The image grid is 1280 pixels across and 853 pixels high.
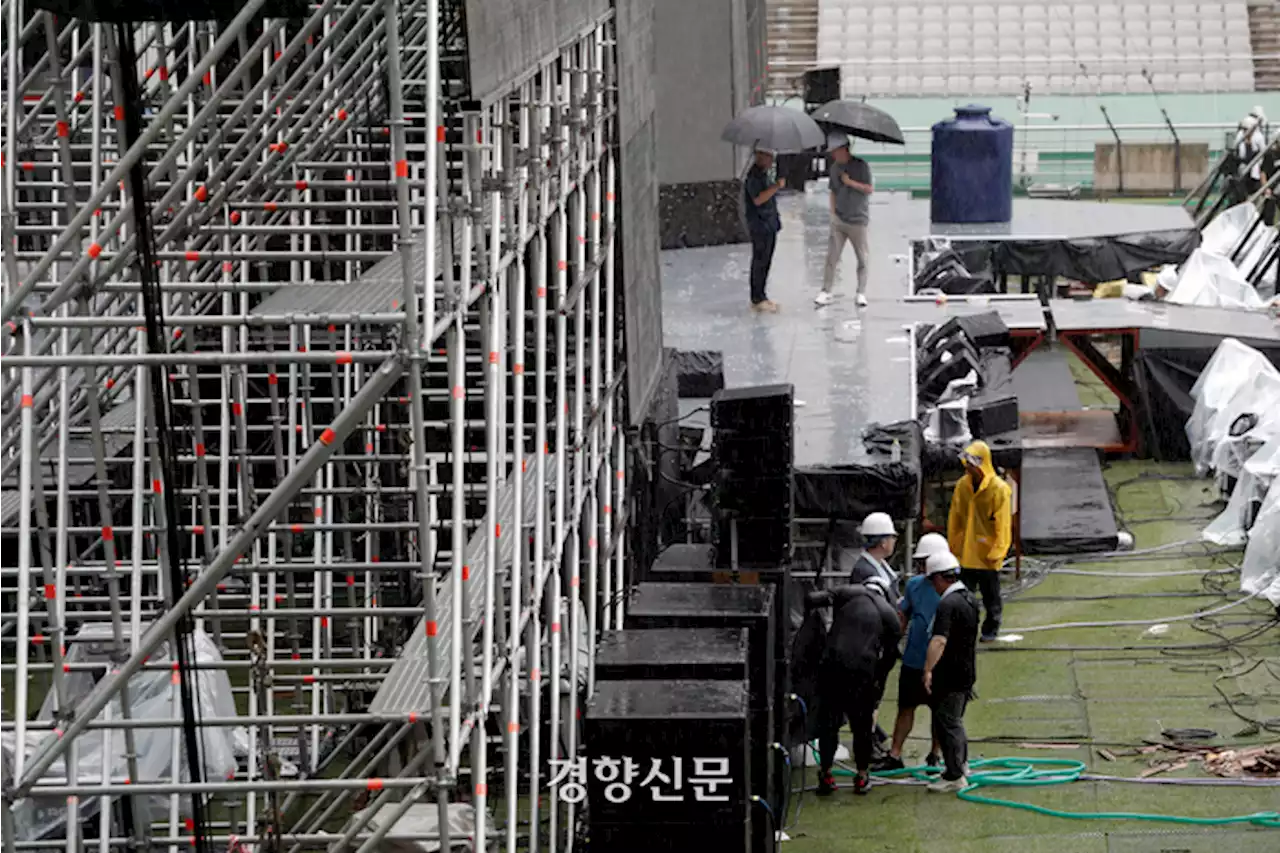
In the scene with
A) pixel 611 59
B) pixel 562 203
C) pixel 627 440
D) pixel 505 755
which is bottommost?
pixel 505 755

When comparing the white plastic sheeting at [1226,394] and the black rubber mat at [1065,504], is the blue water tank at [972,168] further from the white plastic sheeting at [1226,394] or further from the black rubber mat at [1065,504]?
the white plastic sheeting at [1226,394]

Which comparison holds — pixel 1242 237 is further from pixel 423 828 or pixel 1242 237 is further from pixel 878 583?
pixel 423 828

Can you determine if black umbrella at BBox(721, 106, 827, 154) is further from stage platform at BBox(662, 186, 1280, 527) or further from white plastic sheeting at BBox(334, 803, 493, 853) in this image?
white plastic sheeting at BBox(334, 803, 493, 853)

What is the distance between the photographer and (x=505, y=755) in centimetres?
930

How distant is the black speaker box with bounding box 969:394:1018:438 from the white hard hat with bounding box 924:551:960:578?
180 inches

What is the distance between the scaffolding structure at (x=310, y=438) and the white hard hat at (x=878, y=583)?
1.51m

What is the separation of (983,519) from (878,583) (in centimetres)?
253

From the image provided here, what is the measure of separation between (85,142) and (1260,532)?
8784 mm

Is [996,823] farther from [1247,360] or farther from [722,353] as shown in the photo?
[1247,360]

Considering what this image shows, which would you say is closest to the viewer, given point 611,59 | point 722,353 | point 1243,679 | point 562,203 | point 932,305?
point 562,203

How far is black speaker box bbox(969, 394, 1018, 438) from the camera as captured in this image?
56.9 feet

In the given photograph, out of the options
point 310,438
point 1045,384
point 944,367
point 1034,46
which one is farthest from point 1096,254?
point 1034,46

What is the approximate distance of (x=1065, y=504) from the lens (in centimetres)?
1888

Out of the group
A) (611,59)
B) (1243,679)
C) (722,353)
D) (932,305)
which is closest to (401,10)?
(611,59)
